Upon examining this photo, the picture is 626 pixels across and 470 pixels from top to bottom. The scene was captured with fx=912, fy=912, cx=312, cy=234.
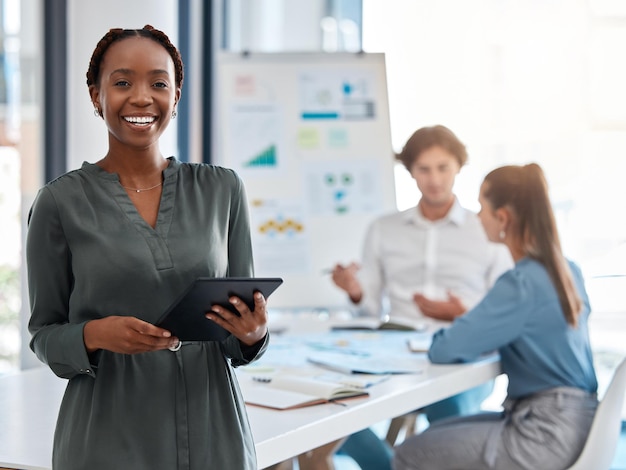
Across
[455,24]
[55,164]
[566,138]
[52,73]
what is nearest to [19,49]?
[52,73]

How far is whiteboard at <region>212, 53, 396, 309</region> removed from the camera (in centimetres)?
461

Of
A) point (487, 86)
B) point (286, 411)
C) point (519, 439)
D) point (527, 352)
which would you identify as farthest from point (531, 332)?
point (487, 86)

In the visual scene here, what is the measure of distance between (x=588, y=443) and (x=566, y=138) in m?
2.77

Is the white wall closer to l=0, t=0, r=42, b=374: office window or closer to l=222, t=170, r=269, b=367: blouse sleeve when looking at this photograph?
l=0, t=0, r=42, b=374: office window

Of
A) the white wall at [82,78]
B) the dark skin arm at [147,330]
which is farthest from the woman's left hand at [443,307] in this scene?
the dark skin arm at [147,330]

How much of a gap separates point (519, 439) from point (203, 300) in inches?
62.9

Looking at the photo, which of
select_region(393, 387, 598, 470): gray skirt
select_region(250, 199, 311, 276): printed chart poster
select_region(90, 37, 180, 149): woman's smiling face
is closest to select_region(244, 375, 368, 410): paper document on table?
select_region(393, 387, 598, 470): gray skirt

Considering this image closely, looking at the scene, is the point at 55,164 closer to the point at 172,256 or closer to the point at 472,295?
the point at 472,295

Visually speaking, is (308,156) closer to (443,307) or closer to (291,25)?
(291,25)

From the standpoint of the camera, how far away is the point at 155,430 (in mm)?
1352

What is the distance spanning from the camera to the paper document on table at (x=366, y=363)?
8.64 ft

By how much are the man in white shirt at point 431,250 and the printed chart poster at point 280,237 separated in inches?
20.4

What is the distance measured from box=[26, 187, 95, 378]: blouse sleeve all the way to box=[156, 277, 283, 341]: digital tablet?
0.14 m

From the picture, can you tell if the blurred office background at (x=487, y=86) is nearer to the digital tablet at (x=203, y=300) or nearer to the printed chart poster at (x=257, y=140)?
the printed chart poster at (x=257, y=140)
